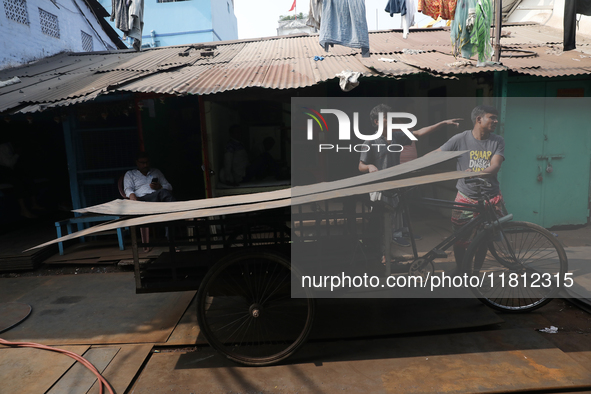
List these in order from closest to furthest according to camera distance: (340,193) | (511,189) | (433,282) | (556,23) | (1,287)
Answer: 1. (340,193)
2. (433,282)
3. (1,287)
4. (511,189)
5. (556,23)

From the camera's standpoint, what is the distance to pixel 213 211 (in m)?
2.69

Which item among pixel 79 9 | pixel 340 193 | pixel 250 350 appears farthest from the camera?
pixel 79 9

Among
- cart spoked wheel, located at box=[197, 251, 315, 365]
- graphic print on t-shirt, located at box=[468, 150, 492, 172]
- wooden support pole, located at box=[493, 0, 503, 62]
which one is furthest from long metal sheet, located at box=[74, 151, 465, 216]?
wooden support pole, located at box=[493, 0, 503, 62]

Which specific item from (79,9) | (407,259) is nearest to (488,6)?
(407,259)

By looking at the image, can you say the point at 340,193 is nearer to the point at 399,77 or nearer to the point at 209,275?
the point at 209,275

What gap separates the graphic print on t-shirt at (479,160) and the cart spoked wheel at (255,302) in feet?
9.32

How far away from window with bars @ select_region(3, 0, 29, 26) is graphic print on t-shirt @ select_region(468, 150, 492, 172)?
32.1ft

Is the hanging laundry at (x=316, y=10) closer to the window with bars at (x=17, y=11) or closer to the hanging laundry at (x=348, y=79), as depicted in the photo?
the hanging laundry at (x=348, y=79)

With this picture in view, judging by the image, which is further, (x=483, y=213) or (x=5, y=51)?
(x=5, y=51)

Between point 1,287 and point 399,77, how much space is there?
5916 mm

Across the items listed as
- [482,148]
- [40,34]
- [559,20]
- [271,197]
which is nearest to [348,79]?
[482,148]

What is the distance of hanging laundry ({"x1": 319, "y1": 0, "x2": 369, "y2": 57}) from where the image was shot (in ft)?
17.7

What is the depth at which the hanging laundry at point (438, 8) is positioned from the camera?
728 cm

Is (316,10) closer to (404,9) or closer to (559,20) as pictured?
(404,9)
